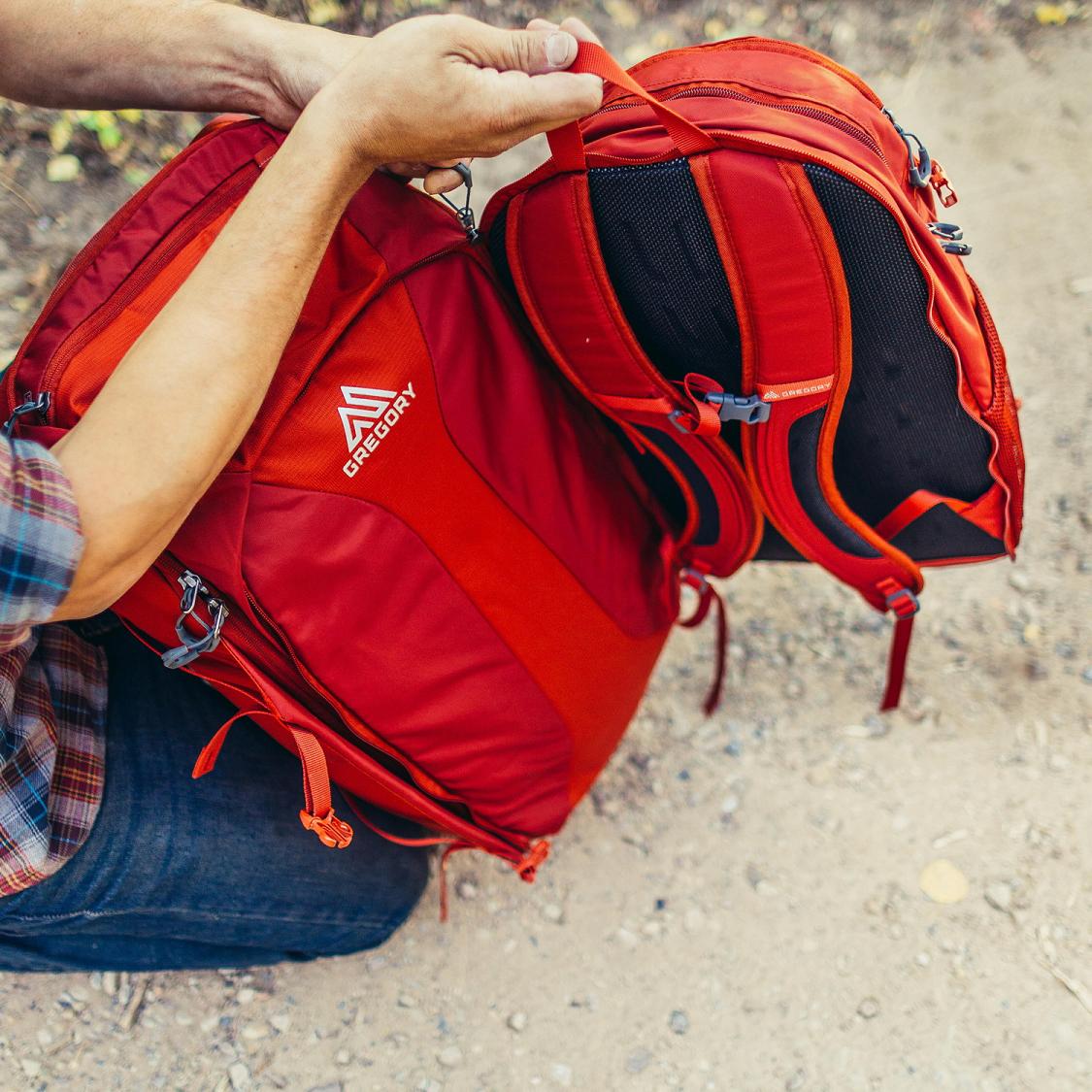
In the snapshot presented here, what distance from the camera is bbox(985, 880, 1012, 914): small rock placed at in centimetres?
145

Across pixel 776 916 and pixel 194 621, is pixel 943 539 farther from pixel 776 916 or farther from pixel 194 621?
pixel 194 621

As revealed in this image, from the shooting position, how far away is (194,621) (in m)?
1.01

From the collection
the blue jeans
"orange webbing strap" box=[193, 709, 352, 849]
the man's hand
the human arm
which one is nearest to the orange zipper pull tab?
"orange webbing strap" box=[193, 709, 352, 849]

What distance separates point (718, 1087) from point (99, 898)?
90 cm

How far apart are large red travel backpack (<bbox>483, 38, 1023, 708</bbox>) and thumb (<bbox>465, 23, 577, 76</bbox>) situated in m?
0.02

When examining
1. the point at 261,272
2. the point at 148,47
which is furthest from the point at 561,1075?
the point at 148,47

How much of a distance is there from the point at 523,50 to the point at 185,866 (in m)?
1.00

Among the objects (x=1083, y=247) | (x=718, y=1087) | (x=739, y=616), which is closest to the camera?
(x=718, y=1087)

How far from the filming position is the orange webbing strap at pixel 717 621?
4.84ft

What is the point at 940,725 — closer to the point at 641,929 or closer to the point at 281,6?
the point at 641,929

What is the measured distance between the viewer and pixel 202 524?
38.1 inches

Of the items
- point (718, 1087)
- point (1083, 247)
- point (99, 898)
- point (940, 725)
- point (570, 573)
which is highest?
point (1083, 247)

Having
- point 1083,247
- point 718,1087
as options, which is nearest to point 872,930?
point 718,1087

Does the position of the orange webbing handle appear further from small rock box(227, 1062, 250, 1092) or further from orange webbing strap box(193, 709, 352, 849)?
small rock box(227, 1062, 250, 1092)
